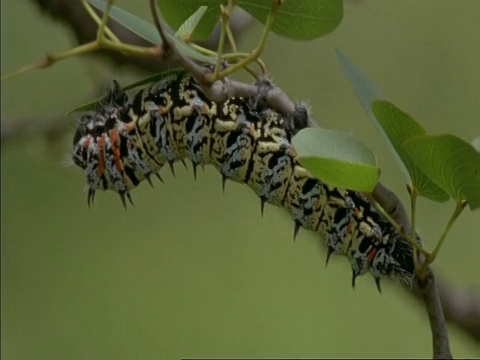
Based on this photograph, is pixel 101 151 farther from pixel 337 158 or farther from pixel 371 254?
pixel 337 158

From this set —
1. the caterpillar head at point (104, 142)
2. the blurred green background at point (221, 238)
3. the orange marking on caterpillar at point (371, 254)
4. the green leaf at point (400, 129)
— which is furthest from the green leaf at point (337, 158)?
the blurred green background at point (221, 238)

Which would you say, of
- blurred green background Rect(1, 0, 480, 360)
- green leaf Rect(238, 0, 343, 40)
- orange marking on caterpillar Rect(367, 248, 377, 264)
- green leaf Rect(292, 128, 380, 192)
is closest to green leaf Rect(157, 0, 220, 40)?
green leaf Rect(238, 0, 343, 40)

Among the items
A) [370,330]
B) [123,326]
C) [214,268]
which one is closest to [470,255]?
[370,330]

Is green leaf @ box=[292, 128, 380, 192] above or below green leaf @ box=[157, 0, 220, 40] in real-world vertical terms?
below

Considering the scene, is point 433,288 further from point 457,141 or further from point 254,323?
point 254,323

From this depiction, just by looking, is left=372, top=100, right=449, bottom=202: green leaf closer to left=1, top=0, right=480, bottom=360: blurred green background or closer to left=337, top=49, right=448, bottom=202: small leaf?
left=337, top=49, right=448, bottom=202: small leaf
